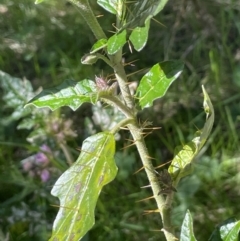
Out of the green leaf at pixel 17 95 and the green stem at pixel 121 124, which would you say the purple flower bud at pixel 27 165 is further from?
the green stem at pixel 121 124

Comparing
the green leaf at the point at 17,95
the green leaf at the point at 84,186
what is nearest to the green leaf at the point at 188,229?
the green leaf at the point at 84,186

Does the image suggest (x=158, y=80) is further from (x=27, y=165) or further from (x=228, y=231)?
(x=27, y=165)

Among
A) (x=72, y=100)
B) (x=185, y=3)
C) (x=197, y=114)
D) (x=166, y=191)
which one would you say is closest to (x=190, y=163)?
(x=166, y=191)

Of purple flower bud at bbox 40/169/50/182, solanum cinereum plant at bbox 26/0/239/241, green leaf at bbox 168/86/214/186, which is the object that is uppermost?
solanum cinereum plant at bbox 26/0/239/241

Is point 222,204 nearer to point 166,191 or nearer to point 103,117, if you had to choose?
point 103,117

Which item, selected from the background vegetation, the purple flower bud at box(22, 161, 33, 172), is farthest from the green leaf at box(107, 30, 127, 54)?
the purple flower bud at box(22, 161, 33, 172)

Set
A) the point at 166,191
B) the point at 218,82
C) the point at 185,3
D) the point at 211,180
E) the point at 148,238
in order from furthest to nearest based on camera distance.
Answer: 1. the point at 185,3
2. the point at 218,82
3. the point at 211,180
4. the point at 148,238
5. the point at 166,191

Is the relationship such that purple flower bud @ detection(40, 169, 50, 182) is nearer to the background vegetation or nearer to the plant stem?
the background vegetation
